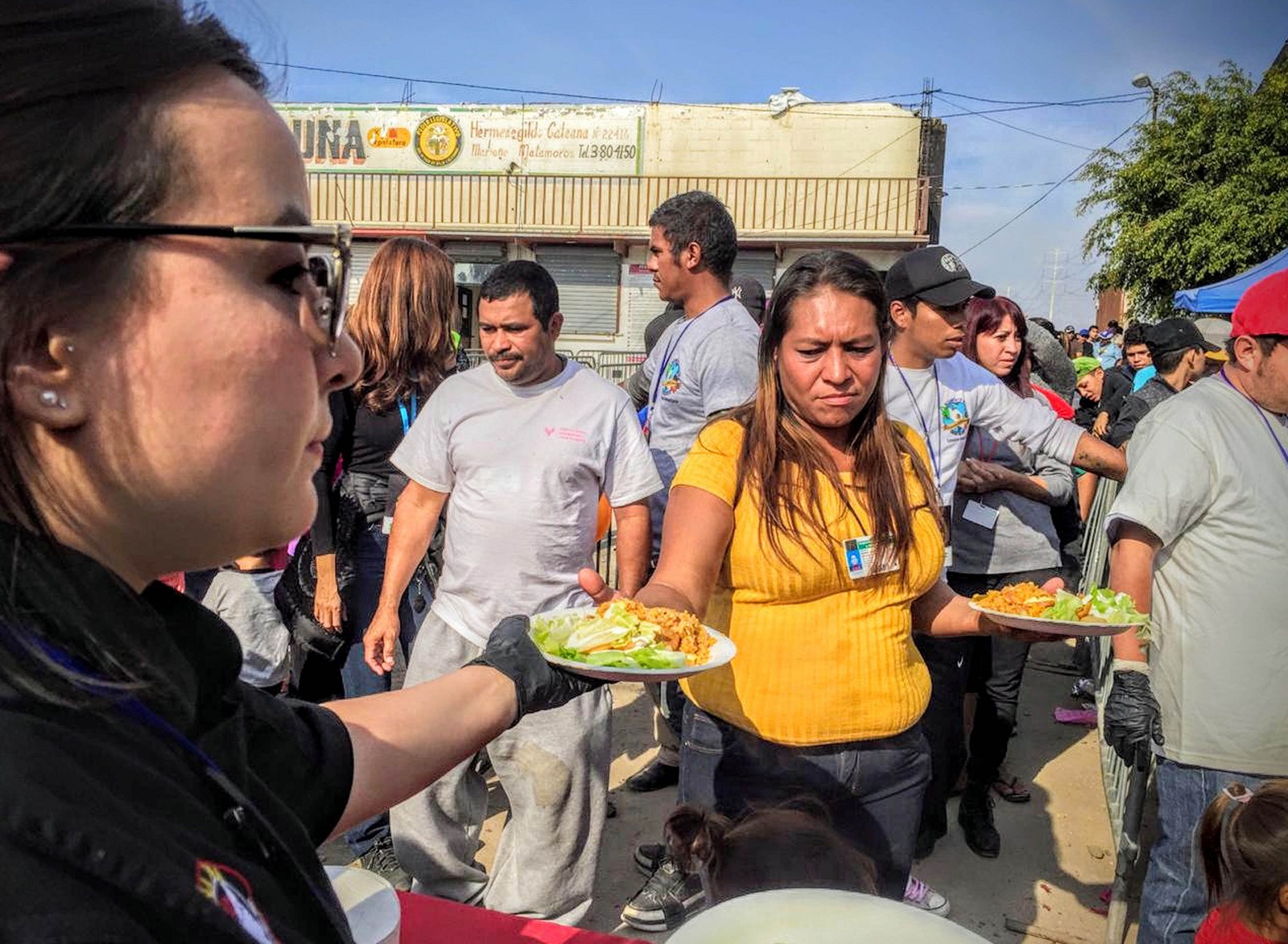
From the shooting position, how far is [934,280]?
144 inches

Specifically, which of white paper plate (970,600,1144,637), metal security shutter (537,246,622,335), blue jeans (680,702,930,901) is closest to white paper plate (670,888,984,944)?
blue jeans (680,702,930,901)

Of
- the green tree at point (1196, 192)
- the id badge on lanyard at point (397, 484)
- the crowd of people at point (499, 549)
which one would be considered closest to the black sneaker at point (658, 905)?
the crowd of people at point (499, 549)

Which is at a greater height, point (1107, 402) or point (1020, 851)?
point (1107, 402)

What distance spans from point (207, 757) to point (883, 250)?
23.1 meters

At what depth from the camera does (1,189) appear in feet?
2.08

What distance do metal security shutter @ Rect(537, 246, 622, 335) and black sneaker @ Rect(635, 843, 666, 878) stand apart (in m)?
20.6

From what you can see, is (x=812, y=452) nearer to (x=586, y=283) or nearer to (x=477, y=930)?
(x=477, y=930)

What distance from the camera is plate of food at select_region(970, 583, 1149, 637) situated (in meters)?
2.43

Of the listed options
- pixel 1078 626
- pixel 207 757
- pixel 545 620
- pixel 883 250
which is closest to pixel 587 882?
pixel 545 620

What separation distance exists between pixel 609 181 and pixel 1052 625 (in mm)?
23088

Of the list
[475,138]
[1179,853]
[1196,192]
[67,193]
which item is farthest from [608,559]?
[475,138]

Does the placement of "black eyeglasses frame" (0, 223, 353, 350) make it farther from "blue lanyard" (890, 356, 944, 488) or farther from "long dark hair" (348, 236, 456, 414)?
"blue lanyard" (890, 356, 944, 488)

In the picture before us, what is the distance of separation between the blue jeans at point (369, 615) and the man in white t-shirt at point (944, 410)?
211cm

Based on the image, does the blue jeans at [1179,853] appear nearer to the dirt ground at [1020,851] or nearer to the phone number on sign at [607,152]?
the dirt ground at [1020,851]
